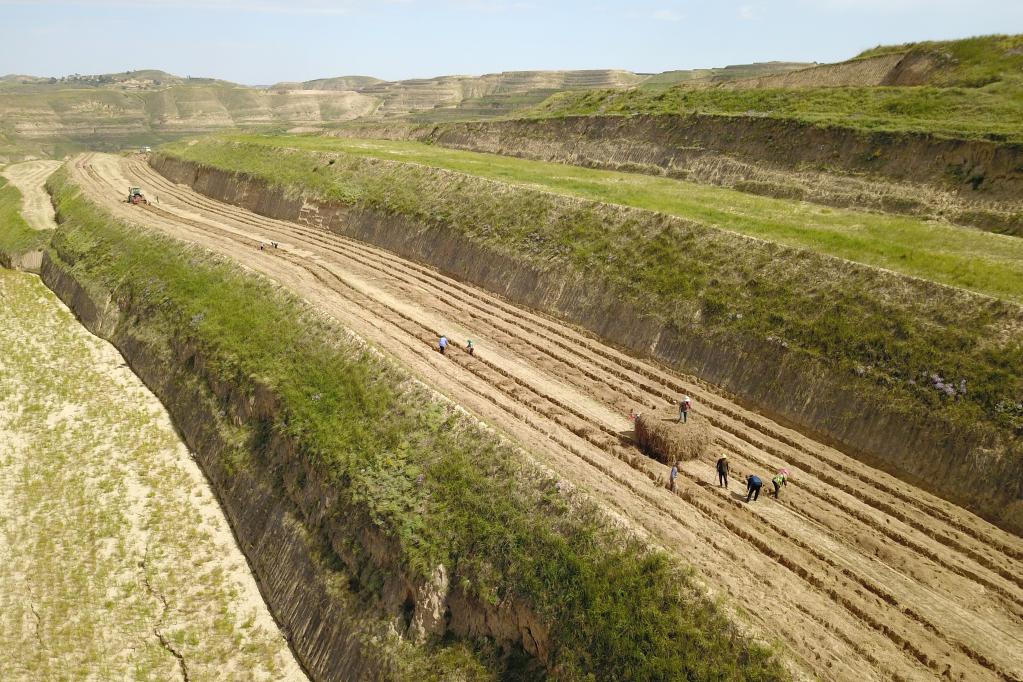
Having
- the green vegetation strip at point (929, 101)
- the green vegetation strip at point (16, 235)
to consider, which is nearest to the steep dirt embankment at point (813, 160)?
the green vegetation strip at point (929, 101)

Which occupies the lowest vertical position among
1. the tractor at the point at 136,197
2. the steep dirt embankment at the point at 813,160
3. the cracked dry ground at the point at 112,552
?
the cracked dry ground at the point at 112,552

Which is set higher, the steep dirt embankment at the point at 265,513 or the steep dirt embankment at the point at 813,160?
the steep dirt embankment at the point at 813,160

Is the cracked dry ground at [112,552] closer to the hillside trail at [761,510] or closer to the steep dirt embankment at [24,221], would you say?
the hillside trail at [761,510]

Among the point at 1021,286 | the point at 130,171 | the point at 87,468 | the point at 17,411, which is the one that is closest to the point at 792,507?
the point at 1021,286

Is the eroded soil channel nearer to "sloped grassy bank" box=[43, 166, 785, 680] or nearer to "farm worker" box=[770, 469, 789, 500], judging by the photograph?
"sloped grassy bank" box=[43, 166, 785, 680]

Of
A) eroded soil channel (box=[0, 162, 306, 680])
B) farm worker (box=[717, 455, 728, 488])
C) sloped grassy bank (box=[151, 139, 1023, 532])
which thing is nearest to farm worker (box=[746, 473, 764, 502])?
farm worker (box=[717, 455, 728, 488])

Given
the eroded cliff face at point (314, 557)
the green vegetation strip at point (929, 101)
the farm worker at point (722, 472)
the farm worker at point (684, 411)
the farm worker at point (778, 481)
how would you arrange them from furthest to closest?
the green vegetation strip at point (929, 101) < the farm worker at point (684, 411) < the farm worker at point (722, 472) < the farm worker at point (778, 481) < the eroded cliff face at point (314, 557)
